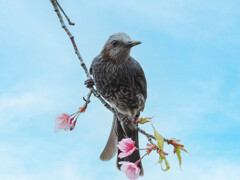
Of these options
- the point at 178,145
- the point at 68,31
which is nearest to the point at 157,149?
the point at 178,145

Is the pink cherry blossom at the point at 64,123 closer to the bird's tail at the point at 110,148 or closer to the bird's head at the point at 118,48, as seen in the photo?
the bird's head at the point at 118,48

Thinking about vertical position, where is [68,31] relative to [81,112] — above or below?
above

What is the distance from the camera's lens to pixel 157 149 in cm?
201

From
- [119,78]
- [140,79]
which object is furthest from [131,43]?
[140,79]

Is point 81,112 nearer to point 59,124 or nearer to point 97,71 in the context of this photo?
point 59,124

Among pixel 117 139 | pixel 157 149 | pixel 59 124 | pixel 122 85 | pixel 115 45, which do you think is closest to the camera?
pixel 157 149

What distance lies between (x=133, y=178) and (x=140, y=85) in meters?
1.73

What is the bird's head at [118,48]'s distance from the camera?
320 centimetres

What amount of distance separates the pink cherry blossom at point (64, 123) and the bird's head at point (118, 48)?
40.8 inches

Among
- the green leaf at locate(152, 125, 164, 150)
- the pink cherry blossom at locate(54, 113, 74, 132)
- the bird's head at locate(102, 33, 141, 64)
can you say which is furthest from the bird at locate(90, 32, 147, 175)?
the green leaf at locate(152, 125, 164, 150)

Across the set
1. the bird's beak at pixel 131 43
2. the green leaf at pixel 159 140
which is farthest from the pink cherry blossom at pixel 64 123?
the bird's beak at pixel 131 43

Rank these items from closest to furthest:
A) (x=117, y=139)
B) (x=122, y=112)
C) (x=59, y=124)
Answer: (x=59, y=124) → (x=122, y=112) → (x=117, y=139)

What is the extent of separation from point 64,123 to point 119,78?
1.12 meters

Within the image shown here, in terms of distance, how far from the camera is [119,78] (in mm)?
3477
